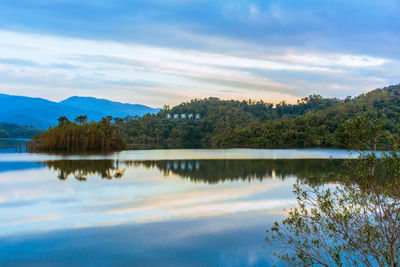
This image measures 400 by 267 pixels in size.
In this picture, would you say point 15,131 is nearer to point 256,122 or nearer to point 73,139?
point 256,122

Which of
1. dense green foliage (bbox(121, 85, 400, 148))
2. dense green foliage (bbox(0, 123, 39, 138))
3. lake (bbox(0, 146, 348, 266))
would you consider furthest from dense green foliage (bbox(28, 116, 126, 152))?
dense green foliage (bbox(0, 123, 39, 138))

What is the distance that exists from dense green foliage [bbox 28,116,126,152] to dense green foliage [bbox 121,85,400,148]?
1339 inches

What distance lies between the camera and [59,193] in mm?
18125

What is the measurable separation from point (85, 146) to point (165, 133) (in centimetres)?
7188

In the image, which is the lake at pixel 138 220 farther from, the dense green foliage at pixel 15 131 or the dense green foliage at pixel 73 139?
the dense green foliage at pixel 15 131

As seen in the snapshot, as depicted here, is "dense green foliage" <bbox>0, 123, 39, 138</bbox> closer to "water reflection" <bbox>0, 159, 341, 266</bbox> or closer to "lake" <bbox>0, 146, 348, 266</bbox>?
"water reflection" <bbox>0, 159, 341, 266</bbox>

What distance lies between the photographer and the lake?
900cm

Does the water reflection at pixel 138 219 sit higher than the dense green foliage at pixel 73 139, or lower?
lower

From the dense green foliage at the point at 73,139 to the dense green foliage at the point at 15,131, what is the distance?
295ft

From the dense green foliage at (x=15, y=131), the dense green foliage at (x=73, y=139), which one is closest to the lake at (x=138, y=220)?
the dense green foliage at (x=73, y=139)

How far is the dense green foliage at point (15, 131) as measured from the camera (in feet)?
450

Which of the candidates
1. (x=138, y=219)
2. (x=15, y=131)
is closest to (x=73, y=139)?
(x=138, y=219)

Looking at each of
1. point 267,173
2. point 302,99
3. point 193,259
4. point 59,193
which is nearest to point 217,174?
point 267,173

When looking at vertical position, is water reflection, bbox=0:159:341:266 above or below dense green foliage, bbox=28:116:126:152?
below
